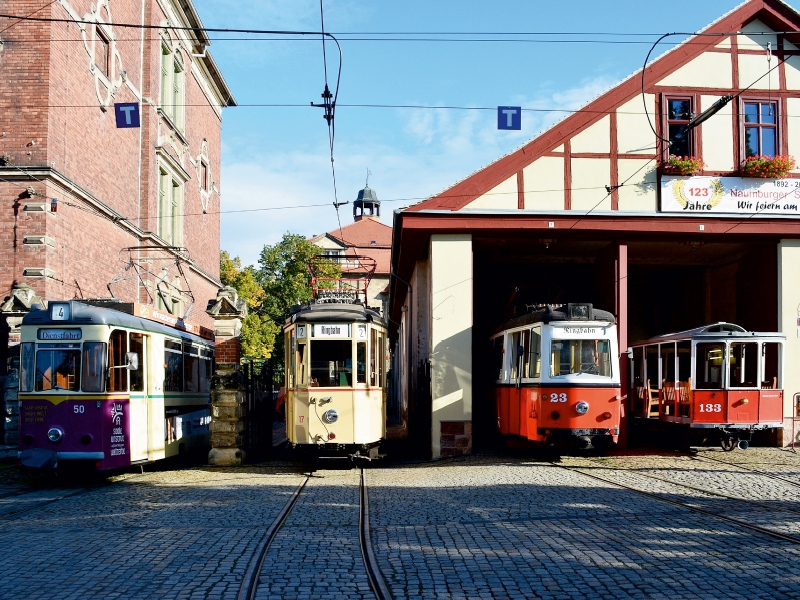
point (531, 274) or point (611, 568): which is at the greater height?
point (531, 274)

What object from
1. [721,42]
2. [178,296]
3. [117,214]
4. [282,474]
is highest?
[721,42]

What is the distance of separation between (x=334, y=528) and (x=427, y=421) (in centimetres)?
937

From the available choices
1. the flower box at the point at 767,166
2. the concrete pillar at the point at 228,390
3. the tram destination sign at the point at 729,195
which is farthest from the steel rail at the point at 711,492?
the flower box at the point at 767,166

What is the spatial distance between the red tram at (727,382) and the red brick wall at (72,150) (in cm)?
1347

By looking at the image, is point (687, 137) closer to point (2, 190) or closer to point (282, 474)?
point (282, 474)

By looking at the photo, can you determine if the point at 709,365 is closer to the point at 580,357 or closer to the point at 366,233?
the point at 580,357

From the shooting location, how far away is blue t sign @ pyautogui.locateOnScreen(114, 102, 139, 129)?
17312mm

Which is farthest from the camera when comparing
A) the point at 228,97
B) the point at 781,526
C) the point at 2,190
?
the point at 228,97

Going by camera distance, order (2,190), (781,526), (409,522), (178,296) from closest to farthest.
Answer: (781,526) → (409,522) → (2,190) → (178,296)

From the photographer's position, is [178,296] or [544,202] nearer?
[544,202]

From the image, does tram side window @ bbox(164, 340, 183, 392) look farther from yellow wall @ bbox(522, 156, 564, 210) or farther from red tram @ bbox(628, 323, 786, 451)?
red tram @ bbox(628, 323, 786, 451)

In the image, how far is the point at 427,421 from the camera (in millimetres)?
18297

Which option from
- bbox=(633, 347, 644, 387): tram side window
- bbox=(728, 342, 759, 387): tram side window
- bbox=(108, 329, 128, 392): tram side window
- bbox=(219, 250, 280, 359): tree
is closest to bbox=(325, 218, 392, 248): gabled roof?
bbox=(219, 250, 280, 359): tree

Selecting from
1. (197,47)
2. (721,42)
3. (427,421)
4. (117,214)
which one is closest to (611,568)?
(427,421)
